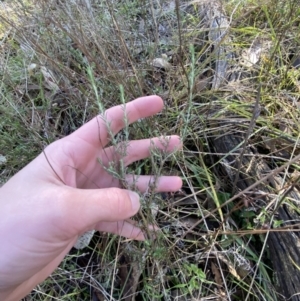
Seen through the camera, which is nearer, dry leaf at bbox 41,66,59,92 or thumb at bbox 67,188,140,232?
thumb at bbox 67,188,140,232

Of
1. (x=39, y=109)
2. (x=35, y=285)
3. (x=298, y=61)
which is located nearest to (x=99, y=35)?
(x=39, y=109)

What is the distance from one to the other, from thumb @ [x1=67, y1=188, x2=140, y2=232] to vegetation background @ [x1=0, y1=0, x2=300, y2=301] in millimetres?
101

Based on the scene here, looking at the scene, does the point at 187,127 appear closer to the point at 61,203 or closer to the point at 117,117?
the point at 117,117

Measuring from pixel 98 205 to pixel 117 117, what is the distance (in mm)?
300

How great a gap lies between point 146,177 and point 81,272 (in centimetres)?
41

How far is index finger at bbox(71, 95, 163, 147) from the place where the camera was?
4.15 ft

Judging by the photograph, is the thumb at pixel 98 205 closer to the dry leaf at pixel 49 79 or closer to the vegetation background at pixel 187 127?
the vegetation background at pixel 187 127

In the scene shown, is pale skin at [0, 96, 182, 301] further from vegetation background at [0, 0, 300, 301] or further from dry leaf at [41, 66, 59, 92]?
dry leaf at [41, 66, 59, 92]

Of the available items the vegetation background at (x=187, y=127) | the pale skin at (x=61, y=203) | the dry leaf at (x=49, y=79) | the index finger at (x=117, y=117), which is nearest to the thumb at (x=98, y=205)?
the pale skin at (x=61, y=203)

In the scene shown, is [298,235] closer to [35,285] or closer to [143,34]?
[35,285]

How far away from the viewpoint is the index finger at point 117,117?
126cm

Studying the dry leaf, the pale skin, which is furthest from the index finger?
the dry leaf

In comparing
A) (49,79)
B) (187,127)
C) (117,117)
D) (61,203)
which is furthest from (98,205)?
(49,79)

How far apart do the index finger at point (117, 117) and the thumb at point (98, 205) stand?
20 cm
